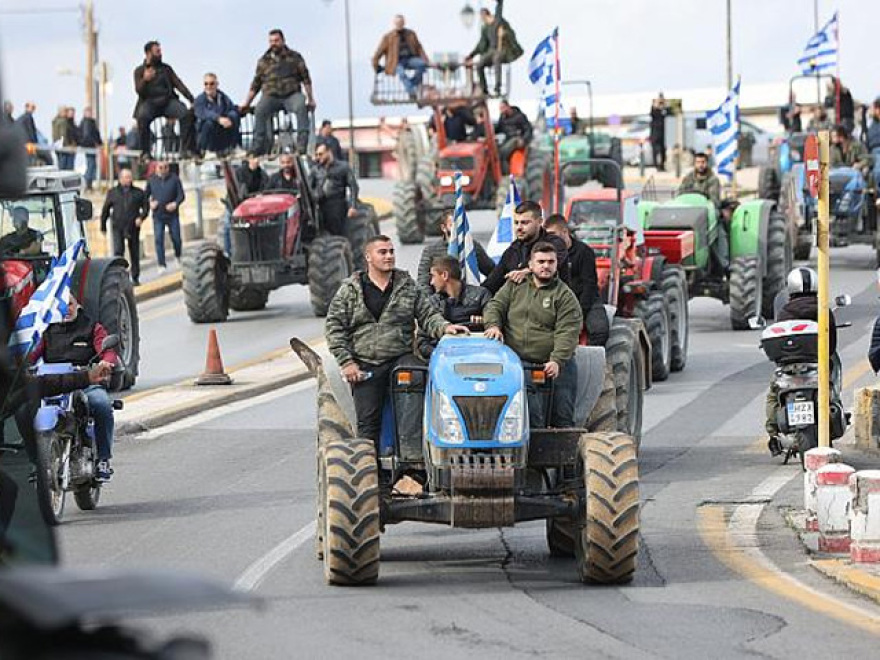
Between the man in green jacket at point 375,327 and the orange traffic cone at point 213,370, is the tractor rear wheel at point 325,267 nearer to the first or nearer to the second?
the orange traffic cone at point 213,370

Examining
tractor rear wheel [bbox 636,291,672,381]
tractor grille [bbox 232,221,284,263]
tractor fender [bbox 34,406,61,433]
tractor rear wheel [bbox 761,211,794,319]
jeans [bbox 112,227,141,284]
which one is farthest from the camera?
jeans [bbox 112,227,141,284]

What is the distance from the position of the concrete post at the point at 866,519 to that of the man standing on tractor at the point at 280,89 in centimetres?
1992

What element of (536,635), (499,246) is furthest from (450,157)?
(536,635)

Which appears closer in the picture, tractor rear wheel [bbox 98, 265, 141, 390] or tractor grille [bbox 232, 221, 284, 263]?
tractor rear wheel [bbox 98, 265, 141, 390]

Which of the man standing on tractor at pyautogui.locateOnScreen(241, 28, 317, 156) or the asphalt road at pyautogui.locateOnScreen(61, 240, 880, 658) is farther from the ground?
the man standing on tractor at pyautogui.locateOnScreen(241, 28, 317, 156)

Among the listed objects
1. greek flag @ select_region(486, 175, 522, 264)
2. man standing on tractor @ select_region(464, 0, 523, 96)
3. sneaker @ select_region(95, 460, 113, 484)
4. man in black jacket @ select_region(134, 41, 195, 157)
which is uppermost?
man standing on tractor @ select_region(464, 0, 523, 96)

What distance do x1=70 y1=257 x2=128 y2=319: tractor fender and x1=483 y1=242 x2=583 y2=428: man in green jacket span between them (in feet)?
29.1

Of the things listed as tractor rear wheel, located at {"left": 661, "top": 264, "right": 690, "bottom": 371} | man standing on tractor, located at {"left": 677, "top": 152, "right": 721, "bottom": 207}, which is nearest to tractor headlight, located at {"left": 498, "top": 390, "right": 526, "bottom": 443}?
tractor rear wheel, located at {"left": 661, "top": 264, "right": 690, "bottom": 371}

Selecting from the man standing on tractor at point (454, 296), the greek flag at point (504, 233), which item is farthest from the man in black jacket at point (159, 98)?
the man standing on tractor at point (454, 296)

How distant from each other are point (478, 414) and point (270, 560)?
1816 mm

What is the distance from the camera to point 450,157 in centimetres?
3788

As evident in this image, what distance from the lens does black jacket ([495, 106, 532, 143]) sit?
3925cm

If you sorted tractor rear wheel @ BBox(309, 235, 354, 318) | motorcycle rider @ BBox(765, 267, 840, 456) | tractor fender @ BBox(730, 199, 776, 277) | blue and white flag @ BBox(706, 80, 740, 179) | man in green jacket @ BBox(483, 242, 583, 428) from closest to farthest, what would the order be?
man in green jacket @ BBox(483, 242, 583, 428), motorcycle rider @ BBox(765, 267, 840, 456), tractor fender @ BBox(730, 199, 776, 277), tractor rear wheel @ BBox(309, 235, 354, 318), blue and white flag @ BBox(706, 80, 740, 179)

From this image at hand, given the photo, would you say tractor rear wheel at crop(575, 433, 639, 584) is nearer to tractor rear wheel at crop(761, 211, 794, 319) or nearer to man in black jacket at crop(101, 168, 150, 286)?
tractor rear wheel at crop(761, 211, 794, 319)
